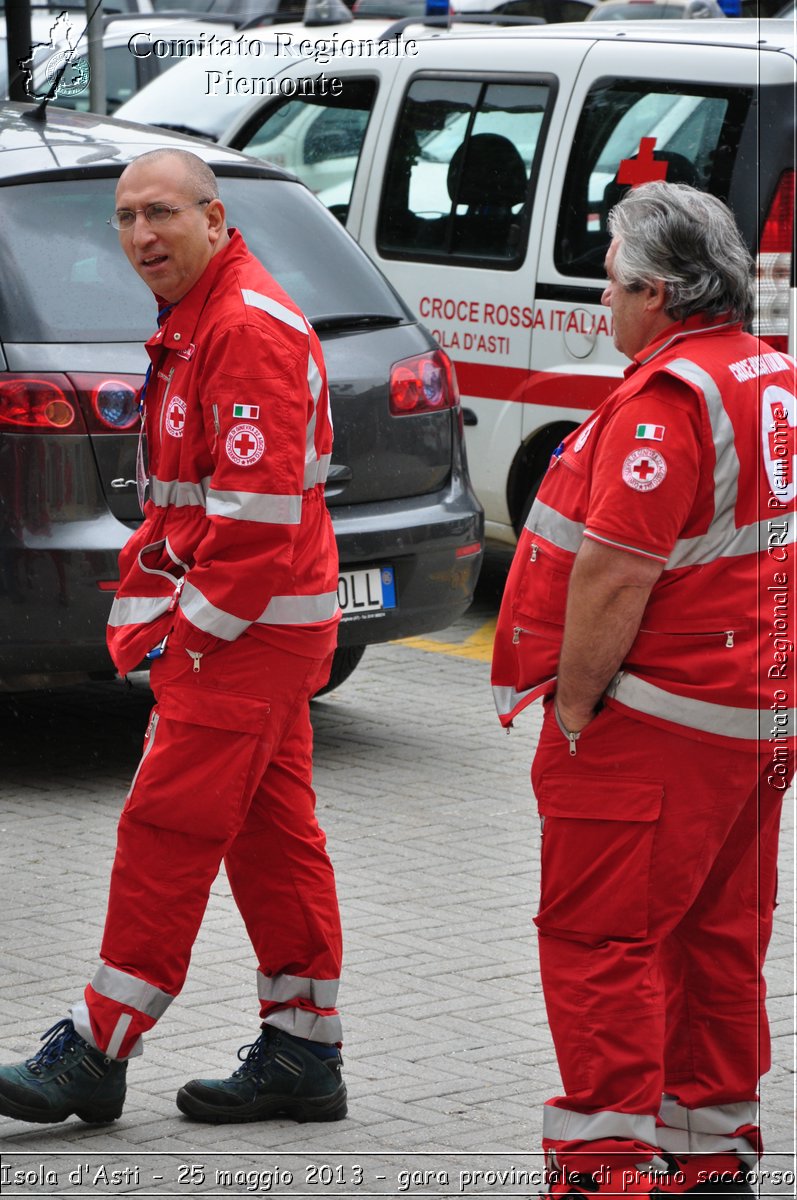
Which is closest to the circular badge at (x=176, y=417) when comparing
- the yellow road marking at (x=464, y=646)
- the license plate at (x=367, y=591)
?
the license plate at (x=367, y=591)

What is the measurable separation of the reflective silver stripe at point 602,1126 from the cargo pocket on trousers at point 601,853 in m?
0.29

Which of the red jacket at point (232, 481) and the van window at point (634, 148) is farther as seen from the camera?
the van window at point (634, 148)

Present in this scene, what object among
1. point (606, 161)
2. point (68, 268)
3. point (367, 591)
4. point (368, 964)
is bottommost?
point (368, 964)

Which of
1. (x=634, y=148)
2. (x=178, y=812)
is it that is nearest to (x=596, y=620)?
(x=178, y=812)

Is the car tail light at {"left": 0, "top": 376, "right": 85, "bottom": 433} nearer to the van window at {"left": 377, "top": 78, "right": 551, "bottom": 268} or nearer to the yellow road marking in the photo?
the yellow road marking

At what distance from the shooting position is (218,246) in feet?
13.0

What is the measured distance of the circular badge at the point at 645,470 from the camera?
3217 mm

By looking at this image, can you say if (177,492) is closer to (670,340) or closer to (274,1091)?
(670,340)

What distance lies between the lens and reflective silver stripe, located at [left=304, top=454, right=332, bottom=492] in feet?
12.8

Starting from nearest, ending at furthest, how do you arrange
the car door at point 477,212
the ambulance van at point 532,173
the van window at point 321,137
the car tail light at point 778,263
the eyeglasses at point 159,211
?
the eyeglasses at point 159,211
the car tail light at point 778,263
the ambulance van at point 532,173
the car door at point 477,212
the van window at point 321,137

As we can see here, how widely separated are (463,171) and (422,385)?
2.30m

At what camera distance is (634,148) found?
7848 millimetres

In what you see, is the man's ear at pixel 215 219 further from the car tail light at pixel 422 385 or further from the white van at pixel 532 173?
the white van at pixel 532 173

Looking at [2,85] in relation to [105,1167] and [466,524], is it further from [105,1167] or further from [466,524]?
[105,1167]
